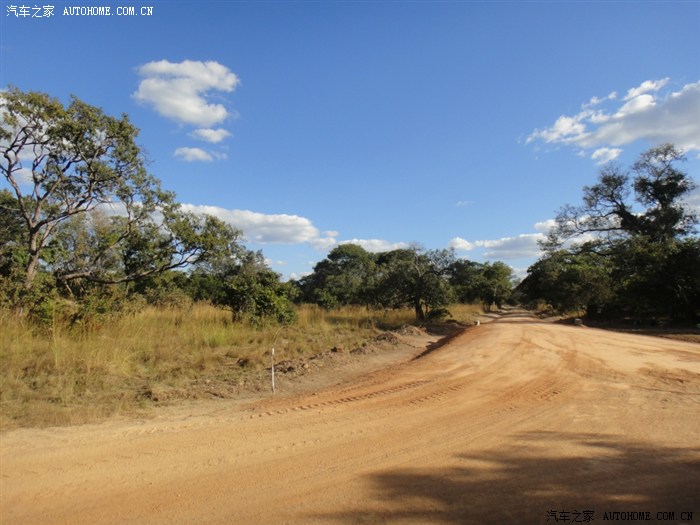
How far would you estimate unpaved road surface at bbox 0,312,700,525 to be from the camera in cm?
317

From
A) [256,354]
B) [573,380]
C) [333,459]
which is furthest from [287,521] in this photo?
[256,354]

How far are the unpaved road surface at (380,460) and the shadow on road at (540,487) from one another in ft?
0.05

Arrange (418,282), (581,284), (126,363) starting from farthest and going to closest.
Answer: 1. (581,284)
2. (418,282)
3. (126,363)

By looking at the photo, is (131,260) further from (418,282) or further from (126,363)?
(418,282)

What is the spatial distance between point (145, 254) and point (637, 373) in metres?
13.9

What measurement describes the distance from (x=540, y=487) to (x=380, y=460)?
4.51ft

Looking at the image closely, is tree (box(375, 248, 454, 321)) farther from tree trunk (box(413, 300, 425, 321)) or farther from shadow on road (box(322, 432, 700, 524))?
shadow on road (box(322, 432, 700, 524))

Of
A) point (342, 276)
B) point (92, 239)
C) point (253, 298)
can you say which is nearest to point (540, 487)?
point (253, 298)

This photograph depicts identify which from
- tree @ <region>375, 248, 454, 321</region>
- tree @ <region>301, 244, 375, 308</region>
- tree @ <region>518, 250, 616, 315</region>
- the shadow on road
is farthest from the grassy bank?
tree @ <region>518, 250, 616, 315</region>

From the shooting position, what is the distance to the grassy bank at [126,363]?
5.91m

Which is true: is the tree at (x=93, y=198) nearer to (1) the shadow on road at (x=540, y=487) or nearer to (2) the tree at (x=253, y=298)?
(2) the tree at (x=253, y=298)

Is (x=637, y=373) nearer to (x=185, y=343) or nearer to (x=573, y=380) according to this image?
(x=573, y=380)

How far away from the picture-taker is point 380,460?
4020mm

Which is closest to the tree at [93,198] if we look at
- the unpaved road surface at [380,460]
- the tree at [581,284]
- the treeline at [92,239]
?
the treeline at [92,239]
